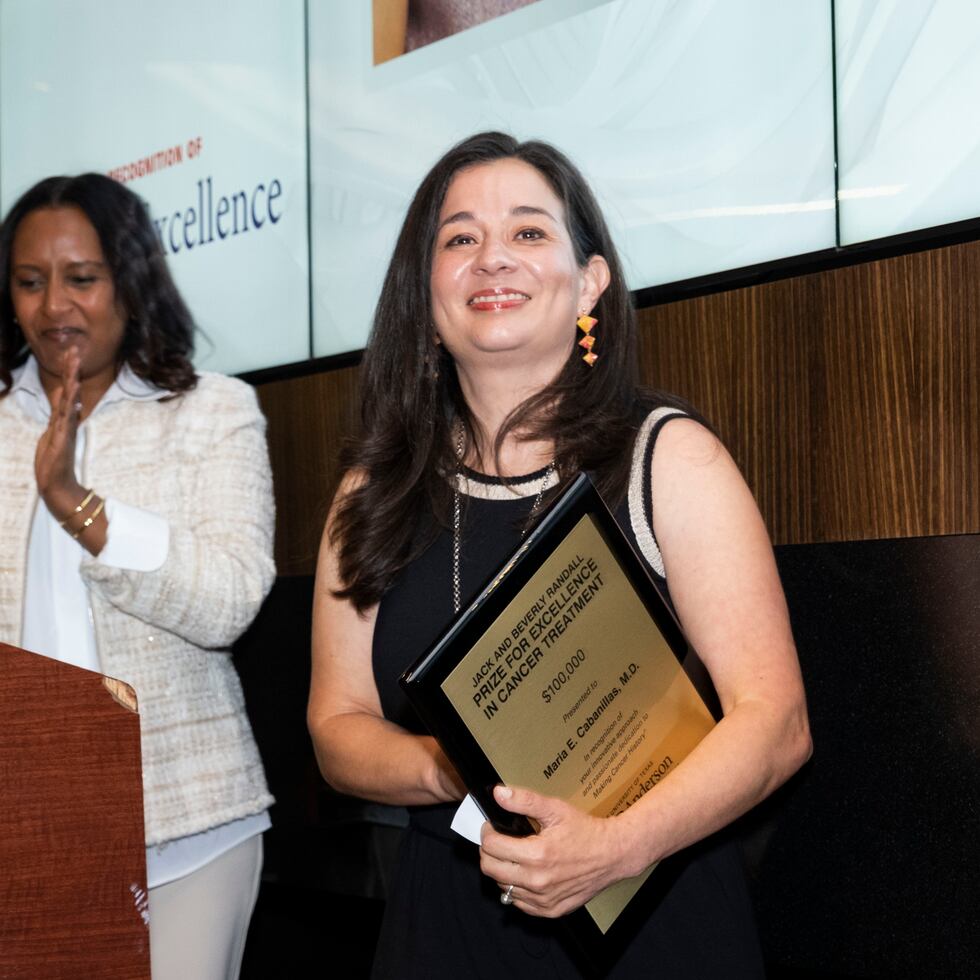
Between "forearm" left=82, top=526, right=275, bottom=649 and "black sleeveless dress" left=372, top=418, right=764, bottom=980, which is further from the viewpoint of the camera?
"forearm" left=82, top=526, right=275, bottom=649

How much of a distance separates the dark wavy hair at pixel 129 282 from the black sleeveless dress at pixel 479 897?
0.80 m

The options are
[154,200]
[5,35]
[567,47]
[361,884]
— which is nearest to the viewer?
[567,47]

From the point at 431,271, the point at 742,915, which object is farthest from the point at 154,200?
the point at 742,915

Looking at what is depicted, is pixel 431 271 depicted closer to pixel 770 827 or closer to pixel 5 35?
pixel 770 827

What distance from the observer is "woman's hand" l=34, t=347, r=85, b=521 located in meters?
1.96

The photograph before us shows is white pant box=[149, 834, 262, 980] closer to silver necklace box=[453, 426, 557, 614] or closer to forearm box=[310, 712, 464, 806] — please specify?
forearm box=[310, 712, 464, 806]

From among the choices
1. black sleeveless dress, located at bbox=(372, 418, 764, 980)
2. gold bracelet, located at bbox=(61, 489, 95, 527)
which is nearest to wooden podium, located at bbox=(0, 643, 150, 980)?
black sleeveless dress, located at bbox=(372, 418, 764, 980)

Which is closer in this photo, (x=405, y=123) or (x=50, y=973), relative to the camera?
(x=50, y=973)

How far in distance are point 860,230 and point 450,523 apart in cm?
71

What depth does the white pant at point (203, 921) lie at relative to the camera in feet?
6.22

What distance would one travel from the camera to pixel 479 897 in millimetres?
1495

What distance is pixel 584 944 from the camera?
1244 millimetres

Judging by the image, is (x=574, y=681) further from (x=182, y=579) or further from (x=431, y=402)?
(x=182, y=579)

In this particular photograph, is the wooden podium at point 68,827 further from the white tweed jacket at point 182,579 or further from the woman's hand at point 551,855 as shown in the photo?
the white tweed jacket at point 182,579
